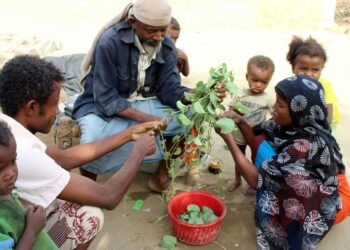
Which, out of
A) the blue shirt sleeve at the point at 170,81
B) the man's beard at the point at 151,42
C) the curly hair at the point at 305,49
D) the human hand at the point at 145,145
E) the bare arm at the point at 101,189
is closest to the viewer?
the bare arm at the point at 101,189

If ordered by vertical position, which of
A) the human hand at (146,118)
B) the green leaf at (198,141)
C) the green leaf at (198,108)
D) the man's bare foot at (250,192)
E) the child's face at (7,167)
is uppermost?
the child's face at (7,167)

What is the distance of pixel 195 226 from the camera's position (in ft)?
9.23

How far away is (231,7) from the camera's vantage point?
1217cm

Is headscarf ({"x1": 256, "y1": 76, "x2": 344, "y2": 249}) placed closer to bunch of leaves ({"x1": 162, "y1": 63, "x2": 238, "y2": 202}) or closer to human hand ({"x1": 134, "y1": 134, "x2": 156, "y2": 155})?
bunch of leaves ({"x1": 162, "y1": 63, "x2": 238, "y2": 202})

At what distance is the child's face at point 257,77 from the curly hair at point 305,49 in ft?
1.16

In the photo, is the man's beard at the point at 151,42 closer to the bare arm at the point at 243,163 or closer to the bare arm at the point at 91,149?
the bare arm at the point at 91,149

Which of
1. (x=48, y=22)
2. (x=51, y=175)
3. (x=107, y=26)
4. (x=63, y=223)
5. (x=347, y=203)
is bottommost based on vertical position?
(x=48, y=22)

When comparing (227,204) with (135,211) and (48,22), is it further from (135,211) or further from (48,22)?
(48,22)

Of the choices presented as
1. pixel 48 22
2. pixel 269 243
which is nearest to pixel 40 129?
pixel 269 243

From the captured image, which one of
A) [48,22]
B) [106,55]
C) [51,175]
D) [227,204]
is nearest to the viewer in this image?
[51,175]

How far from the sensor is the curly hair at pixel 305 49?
11.1 ft

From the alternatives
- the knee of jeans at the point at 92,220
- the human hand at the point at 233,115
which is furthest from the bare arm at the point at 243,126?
the knee of jeans at the point at 92,220

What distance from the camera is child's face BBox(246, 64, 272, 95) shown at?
3.33m

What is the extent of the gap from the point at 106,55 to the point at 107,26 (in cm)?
34
